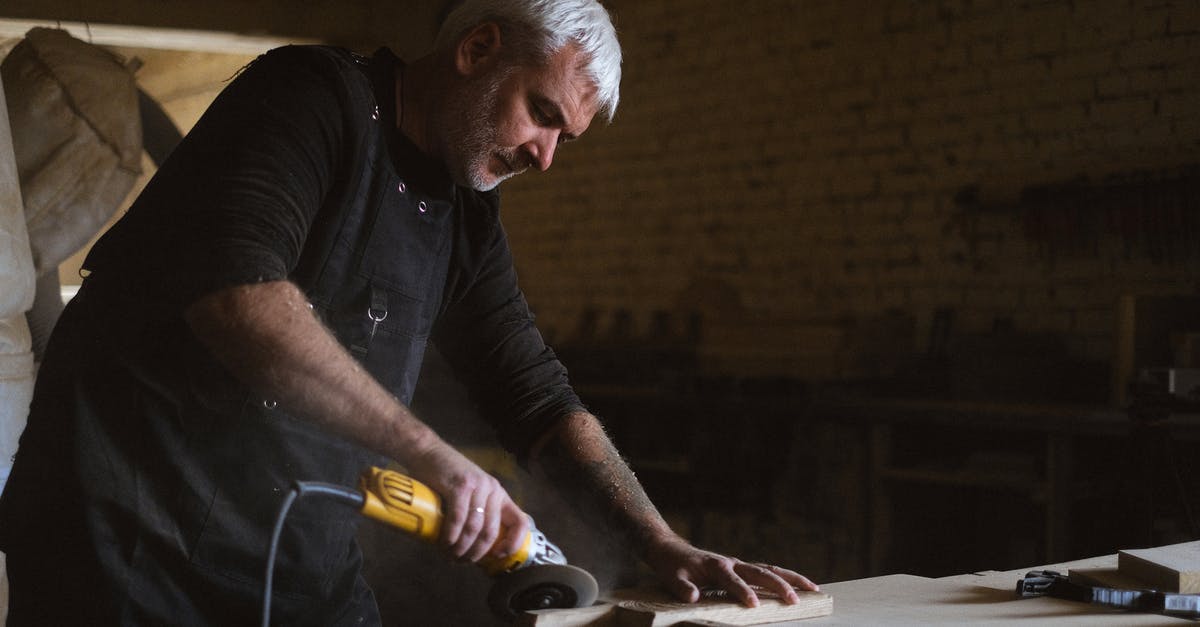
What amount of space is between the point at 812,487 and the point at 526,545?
135 inches

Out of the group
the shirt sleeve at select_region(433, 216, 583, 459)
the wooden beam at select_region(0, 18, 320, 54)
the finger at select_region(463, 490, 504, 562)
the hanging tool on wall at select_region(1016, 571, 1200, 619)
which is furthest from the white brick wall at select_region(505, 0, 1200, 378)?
the finger at select_region(463, 490, 504, 562)

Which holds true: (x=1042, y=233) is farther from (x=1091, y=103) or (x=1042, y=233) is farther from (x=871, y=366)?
(x=871, y=366)

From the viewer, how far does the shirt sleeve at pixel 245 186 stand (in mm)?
1295

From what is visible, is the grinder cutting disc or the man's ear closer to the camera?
the grinder cutting disc

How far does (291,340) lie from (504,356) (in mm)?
637

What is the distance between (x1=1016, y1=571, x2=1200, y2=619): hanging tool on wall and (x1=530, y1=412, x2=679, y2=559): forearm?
50 centimetres

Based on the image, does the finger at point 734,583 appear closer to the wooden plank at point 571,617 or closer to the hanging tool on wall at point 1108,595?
the wooden plank at point 571,617

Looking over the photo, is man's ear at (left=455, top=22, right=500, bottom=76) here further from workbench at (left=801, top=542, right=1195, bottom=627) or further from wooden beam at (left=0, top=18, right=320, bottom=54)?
wooden beam at (left=0, top=18, right=320, bottom=54)

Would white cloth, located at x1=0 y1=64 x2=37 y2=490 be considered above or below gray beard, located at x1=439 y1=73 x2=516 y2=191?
below

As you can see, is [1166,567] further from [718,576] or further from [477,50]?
[477,50]

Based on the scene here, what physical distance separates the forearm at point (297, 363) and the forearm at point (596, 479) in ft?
1.66

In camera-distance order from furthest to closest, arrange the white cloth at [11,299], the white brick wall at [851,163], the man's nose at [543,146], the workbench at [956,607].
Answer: the white brick wall at [851,163] → the white cloth at [11,299] → the man's nose at [543,146] → the workbench at [956,607]

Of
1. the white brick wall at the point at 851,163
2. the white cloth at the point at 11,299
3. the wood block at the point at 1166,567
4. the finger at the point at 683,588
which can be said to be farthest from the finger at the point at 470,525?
the white brick wall at the point at 851,163

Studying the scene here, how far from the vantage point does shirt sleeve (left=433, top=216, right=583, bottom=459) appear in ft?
6.19
